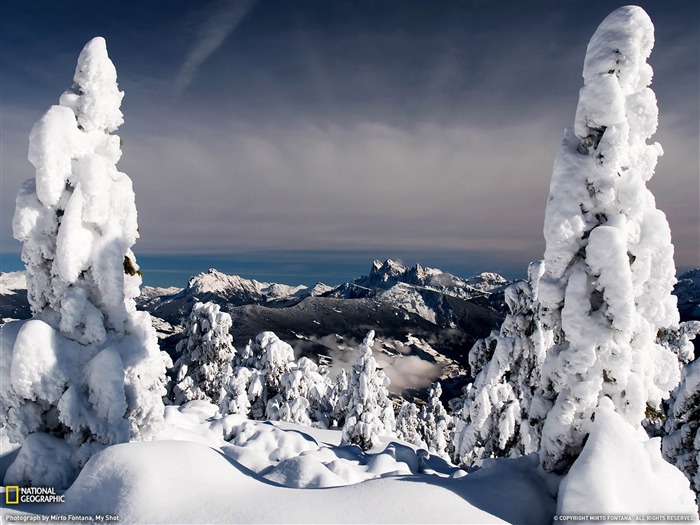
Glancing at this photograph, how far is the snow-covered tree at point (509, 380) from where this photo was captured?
16297mm

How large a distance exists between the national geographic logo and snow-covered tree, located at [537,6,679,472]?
9540 mm

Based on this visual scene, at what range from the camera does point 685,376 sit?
1554 cm

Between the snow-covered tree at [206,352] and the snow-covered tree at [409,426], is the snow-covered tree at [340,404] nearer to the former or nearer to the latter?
the snow-covered tree at [206,352]

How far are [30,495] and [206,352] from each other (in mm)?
30257

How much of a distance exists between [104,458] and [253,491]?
2789 millimetres

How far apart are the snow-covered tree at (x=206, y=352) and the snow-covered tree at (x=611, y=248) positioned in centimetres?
3217

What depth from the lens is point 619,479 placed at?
24.1ft

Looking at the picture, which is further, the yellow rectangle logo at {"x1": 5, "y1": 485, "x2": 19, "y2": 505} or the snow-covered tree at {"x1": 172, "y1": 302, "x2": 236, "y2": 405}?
the snow-covered tree at {"x1": 172, "y1": 302, "x2": 236, "y2": 405}

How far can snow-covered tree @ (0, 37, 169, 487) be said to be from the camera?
28.8 ft

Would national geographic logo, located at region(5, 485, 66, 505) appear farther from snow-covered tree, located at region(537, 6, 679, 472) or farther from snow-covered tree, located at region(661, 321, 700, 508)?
snow-covered tree, located at region(661, 321, 700, 508)

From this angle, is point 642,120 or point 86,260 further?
point 86,260

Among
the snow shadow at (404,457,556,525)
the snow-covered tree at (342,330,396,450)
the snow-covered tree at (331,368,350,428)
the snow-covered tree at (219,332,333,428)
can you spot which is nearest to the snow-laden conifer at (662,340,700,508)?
the snow shadow at (404,457,556,525)

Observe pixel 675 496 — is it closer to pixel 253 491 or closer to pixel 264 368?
pixel 253 491

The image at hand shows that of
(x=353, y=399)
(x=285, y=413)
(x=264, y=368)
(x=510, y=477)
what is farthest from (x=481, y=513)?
(x=264, y=368)
